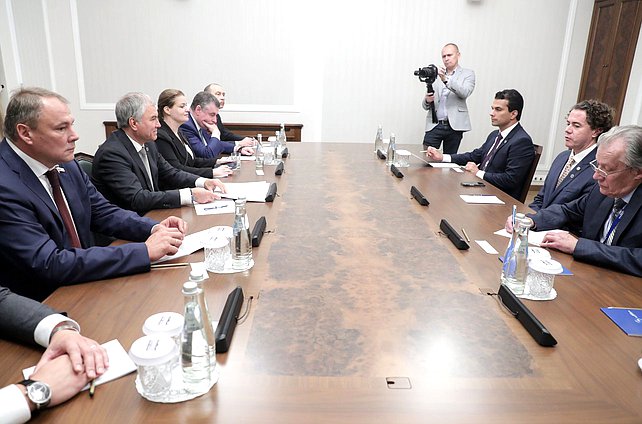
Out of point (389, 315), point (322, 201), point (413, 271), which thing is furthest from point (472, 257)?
point (322, 201)

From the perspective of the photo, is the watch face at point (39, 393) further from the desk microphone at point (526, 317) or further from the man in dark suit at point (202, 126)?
the man in dark suit at point (202, 126)

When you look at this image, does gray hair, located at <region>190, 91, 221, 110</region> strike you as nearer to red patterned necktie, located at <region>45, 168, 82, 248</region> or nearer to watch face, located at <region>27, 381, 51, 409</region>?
red patterned necktie, located at <region>45, 168, 82, 248</region>

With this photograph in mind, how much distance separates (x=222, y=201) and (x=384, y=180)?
1.07 m

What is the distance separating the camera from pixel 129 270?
60.4 inches

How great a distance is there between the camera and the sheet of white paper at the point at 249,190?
2.47m

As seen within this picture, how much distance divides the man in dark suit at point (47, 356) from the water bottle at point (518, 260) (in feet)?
3.85

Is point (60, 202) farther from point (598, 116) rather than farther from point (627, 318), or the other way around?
point (598, 116)

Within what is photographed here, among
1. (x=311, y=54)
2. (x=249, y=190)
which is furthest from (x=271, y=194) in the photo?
(x=311, y=54)

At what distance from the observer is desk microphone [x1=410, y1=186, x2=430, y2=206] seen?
2.43m

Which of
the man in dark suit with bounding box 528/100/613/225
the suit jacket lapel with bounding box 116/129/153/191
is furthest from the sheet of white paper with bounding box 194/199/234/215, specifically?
the man in dark suit with bounding box 528/100/613/225

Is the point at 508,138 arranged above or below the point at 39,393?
above

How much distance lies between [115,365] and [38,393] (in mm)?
170

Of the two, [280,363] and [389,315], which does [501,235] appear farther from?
[280,363]

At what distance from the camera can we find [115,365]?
106 cm
